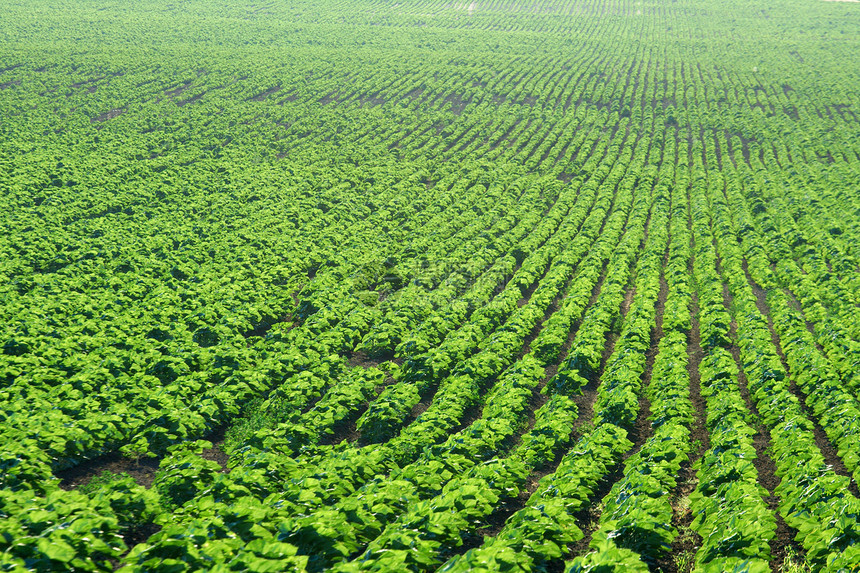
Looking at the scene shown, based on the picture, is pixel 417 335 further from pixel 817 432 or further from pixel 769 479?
pixel 817 432

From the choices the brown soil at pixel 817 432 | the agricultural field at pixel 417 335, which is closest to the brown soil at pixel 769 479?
the agricultural field at pixel 417 335

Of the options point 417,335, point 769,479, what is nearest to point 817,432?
point 769,479

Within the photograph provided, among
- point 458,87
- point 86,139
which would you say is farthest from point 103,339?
point 458,87

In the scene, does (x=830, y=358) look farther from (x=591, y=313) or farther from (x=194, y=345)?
(x=194, y=345)

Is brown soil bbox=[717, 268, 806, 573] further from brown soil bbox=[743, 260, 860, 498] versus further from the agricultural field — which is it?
brown soil bbox=[743, 260, 860, 498]

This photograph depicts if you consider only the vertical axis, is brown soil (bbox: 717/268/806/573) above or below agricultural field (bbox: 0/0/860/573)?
below

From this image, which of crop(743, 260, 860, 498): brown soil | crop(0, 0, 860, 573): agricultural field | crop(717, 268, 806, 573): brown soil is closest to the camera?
crop(0, 0, 860, 573): agricultural field

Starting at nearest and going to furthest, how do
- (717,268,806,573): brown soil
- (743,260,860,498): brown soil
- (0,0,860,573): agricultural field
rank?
(0,0,860,573): agricultural field < (717,268,806,573): brown soil < (743,260,860,498): brown soil

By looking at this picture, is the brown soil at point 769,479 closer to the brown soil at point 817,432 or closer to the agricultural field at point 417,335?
the agricultural field at point 417,335

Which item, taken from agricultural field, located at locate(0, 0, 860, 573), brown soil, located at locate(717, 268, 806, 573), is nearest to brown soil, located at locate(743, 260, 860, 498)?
agricultural field, located at locate(0, 0, 860, 573)
